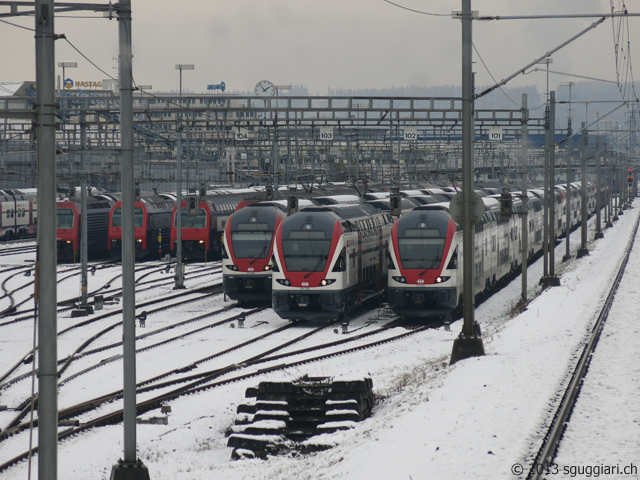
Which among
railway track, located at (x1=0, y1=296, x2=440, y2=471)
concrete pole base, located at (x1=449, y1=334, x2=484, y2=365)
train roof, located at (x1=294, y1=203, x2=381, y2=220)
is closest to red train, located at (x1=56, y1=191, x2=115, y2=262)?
train roof, located at (x1=294, y1=203, x2=381, y2=220)

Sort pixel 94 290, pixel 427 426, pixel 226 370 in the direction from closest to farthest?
pixel 427 426
pixel 226 370
pixel 94 290

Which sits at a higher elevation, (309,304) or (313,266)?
(313,266)

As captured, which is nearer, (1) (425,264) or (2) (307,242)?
(2) (307,242)

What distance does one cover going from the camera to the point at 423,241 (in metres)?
25.9

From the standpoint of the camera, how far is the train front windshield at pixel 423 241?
25.9 metres

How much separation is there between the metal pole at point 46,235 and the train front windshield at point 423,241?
17.7 meters

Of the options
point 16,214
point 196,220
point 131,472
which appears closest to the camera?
point 131,472

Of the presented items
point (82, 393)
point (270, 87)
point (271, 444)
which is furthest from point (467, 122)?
point (270, 87)

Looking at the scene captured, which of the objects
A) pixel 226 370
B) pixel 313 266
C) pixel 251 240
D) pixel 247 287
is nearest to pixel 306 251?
pixel 313 266

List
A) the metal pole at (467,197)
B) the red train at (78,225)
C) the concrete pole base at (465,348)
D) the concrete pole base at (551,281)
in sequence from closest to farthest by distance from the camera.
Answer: the metal pole at (467,197)
the concrete pole base at (465,348)
the concrete pole base at (551,281)
the red train at (78,225)

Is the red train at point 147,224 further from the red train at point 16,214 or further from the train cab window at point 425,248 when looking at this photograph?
the train cab window at point 425,248

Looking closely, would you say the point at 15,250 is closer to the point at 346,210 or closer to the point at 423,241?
the point at 346,210

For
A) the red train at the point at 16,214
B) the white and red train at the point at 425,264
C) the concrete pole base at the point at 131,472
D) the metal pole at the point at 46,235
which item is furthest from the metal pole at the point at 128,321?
the red train at the point at 16,214

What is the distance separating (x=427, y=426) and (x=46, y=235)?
5.84 metres
